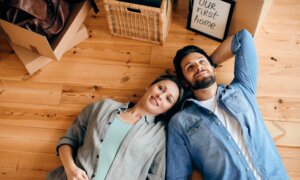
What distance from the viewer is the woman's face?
152 centimetres

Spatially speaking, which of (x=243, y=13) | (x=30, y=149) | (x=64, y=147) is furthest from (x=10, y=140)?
(x=243, y=13)

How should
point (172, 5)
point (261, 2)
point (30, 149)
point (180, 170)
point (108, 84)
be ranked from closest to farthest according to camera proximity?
point (180, 170), point (261, 2), point (30, 149), point (108, 84), point (172, 5)

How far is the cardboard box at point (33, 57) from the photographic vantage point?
1918 millimetres

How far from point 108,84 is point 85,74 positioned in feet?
0.54

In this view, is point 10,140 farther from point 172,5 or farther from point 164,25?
point 172,5

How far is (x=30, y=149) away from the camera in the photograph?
5.73ft

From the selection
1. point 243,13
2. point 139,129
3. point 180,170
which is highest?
point 243,13

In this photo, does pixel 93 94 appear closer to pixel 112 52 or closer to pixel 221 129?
pixel 112 52

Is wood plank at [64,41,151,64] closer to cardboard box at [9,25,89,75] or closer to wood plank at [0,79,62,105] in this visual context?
cardboard box at [9,25,89,75]

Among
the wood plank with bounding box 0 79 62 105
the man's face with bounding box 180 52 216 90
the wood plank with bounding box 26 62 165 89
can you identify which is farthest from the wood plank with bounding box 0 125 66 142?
the man's face with bounding box 180 52 216 90

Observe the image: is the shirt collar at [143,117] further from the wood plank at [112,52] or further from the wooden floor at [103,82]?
the wood plank at [112,52]

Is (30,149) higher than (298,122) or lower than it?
lower

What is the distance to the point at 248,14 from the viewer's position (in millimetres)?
1735

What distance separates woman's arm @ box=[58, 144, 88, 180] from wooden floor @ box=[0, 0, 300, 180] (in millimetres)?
191
